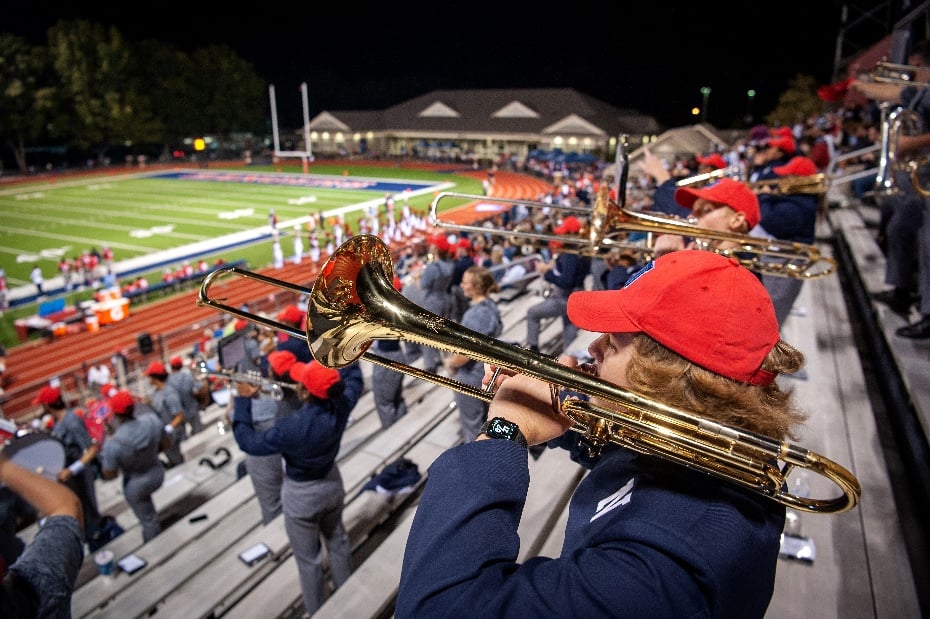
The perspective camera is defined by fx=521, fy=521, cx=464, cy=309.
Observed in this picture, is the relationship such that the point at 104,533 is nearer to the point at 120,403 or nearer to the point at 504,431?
the point at 120,403

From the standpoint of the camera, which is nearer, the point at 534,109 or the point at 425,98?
the point at 534,109

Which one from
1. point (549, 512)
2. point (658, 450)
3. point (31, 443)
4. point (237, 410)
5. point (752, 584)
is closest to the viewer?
point (752, 584)

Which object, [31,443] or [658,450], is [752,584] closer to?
[658,450]

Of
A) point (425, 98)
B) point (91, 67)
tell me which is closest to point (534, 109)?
point (425, 98)

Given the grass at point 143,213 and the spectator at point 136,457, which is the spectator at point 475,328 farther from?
the grass at point 143,213

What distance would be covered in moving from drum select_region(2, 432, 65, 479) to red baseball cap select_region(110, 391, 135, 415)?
95.4 inches

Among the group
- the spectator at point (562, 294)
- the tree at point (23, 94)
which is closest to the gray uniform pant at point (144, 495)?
the spectator at point (562, 294)

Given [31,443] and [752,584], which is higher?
[752,584]

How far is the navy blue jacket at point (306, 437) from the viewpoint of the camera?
11.4ft

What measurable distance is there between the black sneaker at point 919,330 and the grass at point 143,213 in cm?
1894

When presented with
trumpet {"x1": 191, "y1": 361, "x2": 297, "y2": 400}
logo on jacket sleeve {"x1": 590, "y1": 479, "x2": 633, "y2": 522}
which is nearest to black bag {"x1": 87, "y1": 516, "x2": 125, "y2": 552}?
trumpet {"x1": 191, "y1": 361, "x2": 297, "y2": 400}

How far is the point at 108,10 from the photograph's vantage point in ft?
200

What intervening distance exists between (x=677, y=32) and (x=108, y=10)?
223ft

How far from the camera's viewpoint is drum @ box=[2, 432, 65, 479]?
250 cm
